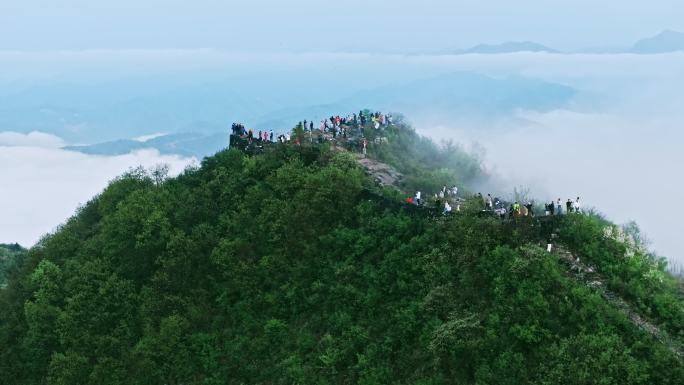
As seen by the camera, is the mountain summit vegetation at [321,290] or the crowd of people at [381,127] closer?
the mountain summit vegetation at [321,290]

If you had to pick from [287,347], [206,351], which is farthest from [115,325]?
[287,347]

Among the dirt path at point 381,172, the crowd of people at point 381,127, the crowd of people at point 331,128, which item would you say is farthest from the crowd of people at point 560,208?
the crowd of people at point 331,128

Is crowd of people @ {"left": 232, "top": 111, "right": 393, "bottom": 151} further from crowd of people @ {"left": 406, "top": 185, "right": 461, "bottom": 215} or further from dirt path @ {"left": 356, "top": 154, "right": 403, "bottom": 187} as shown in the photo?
crowd of people @ {"left": 406, "top": 185, "right": 461, "bottom": 215}

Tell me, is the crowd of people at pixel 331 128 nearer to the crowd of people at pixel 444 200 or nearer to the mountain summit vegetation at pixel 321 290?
the mountain summit vegetation at pixel 321 290

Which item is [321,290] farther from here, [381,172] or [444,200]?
[381,172]

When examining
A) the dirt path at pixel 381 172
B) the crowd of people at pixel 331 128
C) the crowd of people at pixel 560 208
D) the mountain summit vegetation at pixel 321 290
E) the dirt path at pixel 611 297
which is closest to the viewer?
the dirt path at pixel 611 297

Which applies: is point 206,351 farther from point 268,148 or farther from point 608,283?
point 608,283

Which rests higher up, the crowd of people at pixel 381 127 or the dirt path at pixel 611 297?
the crowd of people at pixel 381 127

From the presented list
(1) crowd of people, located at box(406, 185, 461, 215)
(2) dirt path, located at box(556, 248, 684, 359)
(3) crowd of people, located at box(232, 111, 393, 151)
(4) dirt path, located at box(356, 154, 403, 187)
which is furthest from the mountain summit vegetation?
(3) crowd of people, located at box(232, 111, 393, 151)
